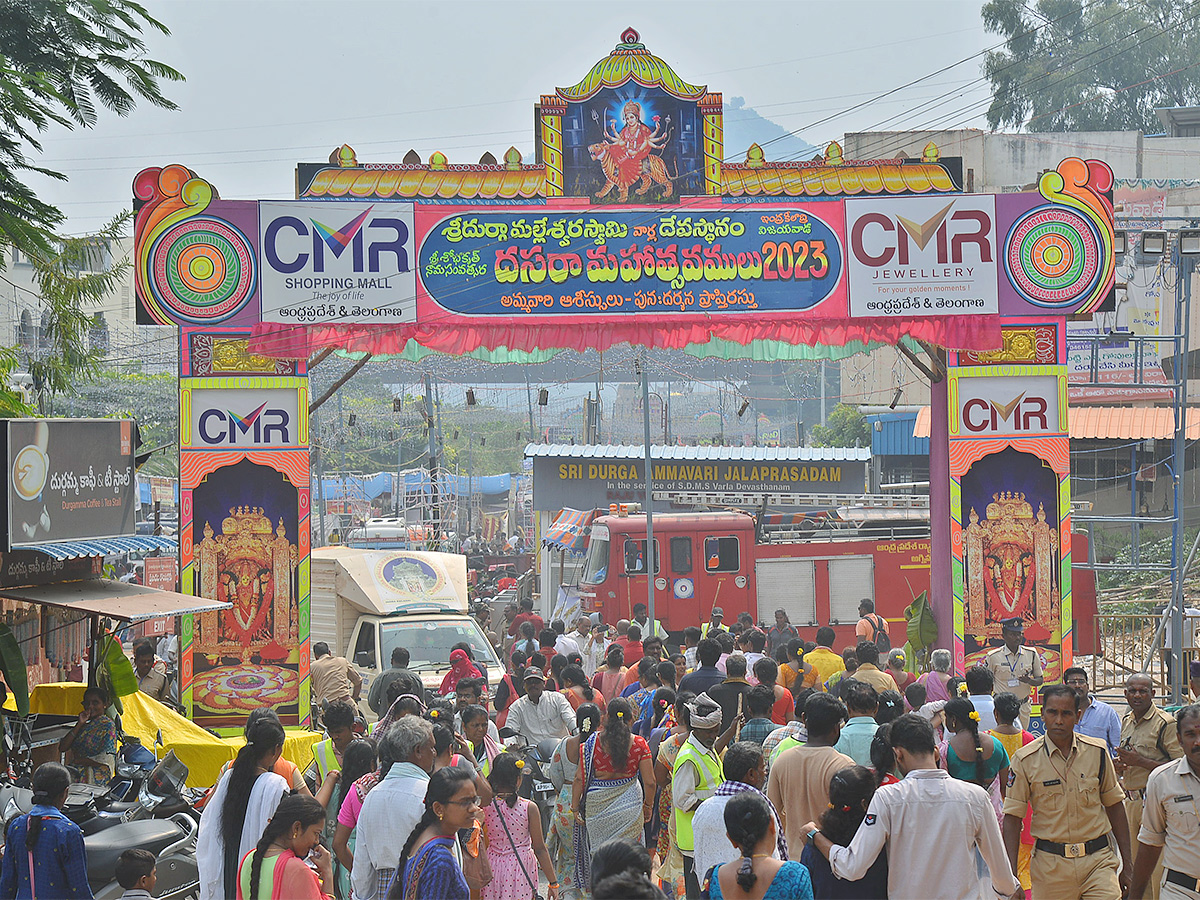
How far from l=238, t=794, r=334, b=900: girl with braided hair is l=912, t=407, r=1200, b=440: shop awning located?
2099 centimetres

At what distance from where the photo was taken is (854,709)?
304 inches

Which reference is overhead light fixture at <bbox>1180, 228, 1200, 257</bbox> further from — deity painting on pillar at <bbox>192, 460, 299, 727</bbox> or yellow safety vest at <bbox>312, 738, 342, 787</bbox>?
yellow safety vest at <bbox>312, 738, 342, 787</bbox>

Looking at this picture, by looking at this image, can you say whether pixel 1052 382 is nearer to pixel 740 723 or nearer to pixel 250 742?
pixel 740 723

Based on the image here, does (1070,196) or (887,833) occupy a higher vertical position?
(1070,196)

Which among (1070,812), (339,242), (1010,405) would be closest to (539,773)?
(1070,812)

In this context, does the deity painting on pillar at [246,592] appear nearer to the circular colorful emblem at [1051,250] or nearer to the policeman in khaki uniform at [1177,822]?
the circular colorful emblem at [1051,250]

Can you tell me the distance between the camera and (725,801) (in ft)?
20.2

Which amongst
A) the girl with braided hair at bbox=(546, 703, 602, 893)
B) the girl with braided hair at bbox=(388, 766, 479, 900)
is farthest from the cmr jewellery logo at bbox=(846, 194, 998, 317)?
the girl with braided hair at bbox=(388, 766, 479, 900)

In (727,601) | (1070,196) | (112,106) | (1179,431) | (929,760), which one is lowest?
(727,601)

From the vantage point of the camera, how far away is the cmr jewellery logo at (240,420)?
14.2 m

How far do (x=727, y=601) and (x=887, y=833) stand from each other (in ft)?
56.5

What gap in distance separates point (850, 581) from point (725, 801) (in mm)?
16874

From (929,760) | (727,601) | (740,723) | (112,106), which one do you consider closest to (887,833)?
(929,760)

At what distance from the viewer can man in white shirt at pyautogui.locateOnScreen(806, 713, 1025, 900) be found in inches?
211
